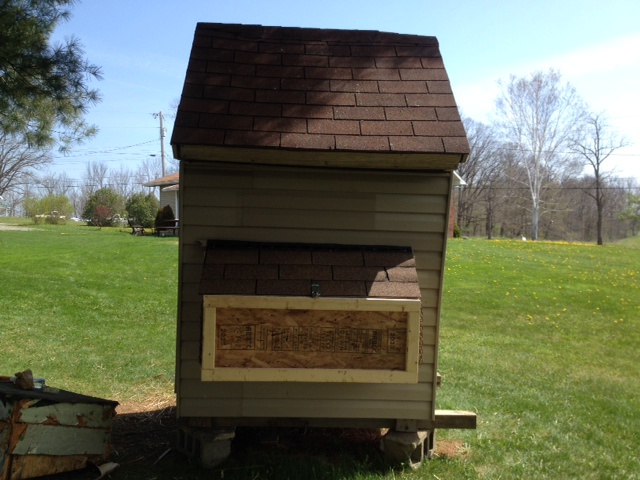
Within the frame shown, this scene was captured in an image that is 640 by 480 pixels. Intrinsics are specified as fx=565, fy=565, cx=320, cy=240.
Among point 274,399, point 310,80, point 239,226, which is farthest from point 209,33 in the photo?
point 274,399

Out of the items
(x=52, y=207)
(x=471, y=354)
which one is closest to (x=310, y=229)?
(x=471, y=354)

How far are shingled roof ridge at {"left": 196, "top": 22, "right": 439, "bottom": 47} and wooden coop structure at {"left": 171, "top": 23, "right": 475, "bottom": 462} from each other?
52 millimetres

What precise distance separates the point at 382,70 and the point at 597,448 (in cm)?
382

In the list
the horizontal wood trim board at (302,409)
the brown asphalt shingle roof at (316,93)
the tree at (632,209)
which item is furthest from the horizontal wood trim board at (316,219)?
the tree at (632,209)

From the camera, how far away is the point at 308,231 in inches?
173

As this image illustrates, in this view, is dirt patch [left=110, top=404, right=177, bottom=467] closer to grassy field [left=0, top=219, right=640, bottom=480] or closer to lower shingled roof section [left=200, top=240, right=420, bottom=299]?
grassy field [left=0, top=219, right=640, bottom=480]

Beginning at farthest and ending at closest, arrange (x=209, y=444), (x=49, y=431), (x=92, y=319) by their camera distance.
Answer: (x=92, y=319), (x=209, y=444), (x=49, y=431)

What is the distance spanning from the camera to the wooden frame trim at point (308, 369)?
373 centimetres

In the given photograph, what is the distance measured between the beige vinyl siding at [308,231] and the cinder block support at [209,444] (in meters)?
0.13

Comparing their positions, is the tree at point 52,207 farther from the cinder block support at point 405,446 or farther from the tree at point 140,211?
the cinder block support at point 405,446

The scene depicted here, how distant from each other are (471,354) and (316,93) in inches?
238

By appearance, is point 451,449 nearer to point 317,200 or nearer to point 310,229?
point 310,229

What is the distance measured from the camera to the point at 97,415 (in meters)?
4.11

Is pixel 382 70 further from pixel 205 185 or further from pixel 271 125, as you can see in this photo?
pixel 205 185
